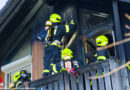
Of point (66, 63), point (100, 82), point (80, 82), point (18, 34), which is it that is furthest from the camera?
point (18, 34)

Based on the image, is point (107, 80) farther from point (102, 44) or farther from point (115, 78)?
point (102, 44)

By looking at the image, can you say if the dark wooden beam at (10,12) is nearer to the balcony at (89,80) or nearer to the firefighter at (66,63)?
the firefighter at (66,63)

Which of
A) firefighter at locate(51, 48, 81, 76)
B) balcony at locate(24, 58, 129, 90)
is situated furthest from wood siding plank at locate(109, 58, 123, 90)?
firefighter at locate(51, 48, 81, 76)

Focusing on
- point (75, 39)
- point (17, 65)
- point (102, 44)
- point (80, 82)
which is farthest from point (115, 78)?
point (17, 65)

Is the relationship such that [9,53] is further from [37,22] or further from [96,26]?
[96,26]

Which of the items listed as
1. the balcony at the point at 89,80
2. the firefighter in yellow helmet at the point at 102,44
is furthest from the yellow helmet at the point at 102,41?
the balcony at the point at 89,80

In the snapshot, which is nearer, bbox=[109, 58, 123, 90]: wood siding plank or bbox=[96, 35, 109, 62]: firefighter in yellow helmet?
bbox=[109, 58, 123, 90]: wood siding plank

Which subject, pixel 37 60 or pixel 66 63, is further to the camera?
pixel 37 60

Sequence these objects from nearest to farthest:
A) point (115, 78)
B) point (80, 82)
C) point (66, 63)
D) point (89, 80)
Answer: point (115, 78) < point (89, 80) < point (80, 82) < point (66, 63)

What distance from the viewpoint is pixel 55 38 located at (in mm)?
8148

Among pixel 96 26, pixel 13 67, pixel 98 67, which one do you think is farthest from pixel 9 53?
pixel 98 67

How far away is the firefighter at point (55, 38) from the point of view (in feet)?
26.0

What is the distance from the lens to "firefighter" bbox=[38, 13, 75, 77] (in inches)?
312

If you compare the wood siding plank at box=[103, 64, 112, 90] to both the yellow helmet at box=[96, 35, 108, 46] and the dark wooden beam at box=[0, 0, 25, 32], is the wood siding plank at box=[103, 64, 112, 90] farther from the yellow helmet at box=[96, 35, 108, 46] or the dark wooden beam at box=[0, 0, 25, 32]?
the dark wooden beam at box=[0, 0, 25, 32]
